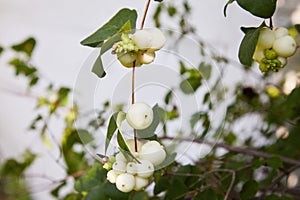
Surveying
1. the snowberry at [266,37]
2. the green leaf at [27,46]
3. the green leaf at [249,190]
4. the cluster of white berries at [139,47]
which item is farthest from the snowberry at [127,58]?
the green leaf at [27,46]

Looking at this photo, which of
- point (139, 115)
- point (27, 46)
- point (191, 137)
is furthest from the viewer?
point (27, 46)

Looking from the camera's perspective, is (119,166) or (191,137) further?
(191,137)

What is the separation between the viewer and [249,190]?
1.68 ft

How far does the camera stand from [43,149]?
204cm

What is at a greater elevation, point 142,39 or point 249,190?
point 142,39

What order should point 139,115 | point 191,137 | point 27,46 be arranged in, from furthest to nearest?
point 27,46, point 191,137, point 139,115

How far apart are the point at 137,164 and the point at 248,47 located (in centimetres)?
12

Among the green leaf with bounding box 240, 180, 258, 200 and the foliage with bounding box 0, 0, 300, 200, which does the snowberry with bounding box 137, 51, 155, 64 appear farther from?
the green leaf with bounding box 240, 180, 258, 200

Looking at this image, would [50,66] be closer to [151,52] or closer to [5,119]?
[5,119]

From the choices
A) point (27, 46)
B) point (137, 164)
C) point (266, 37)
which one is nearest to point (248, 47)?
point (266, 37)

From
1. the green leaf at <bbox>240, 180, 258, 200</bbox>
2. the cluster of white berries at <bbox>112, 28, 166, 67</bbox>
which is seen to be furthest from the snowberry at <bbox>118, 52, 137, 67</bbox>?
the green leaf at <bbox>240, 180, 258, 200</bbox>

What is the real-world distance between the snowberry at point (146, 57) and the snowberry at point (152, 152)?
6 cm

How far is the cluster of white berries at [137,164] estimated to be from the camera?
0.34 metres

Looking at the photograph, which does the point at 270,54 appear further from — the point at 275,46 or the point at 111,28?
the point at 111,28
